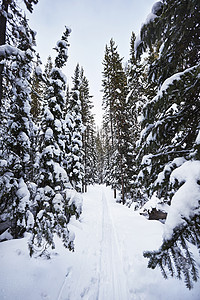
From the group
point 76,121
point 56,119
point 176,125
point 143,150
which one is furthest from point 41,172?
point 76,121

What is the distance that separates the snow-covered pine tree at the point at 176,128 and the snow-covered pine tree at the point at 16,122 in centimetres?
405

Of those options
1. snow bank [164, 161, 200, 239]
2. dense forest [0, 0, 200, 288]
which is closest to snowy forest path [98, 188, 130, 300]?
dense forest [0, 0, 200, 288]

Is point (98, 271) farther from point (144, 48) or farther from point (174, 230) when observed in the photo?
point (144, 48)

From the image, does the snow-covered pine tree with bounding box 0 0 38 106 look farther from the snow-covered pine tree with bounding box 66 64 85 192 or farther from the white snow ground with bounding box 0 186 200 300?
the snow-covered pine tree with bounding box 66 64 85 192

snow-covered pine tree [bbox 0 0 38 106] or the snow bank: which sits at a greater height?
snow-covered pine tree [bbox 0 0 38 106]

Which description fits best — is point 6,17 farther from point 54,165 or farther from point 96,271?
point 96,271

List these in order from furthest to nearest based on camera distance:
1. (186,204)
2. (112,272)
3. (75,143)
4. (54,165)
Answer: (75,143) → (54,165) → (112,272) → (186,204)

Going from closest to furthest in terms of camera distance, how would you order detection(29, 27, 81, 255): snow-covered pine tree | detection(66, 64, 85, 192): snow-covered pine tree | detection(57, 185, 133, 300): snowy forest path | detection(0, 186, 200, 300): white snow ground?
detection(0, 186, 200, 300): white snow ground, detection(57, 185, 133, 300): snowy forest path, detection(29, 27, 81, 255): snow-covered pine tree, detection(66, 64, 85, 192): snow-covered pine tree

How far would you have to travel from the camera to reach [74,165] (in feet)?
42.9

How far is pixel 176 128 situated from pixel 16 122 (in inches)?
254

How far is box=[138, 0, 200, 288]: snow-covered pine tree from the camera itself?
5.22 feet

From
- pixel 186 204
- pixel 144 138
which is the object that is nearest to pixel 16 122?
pixel 144 138

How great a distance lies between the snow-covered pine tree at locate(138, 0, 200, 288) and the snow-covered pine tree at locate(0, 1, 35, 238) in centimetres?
405

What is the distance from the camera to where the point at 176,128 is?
2.90m
